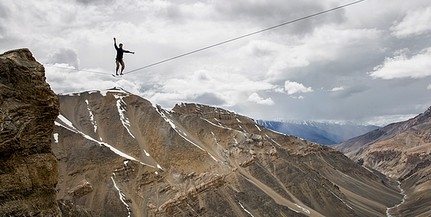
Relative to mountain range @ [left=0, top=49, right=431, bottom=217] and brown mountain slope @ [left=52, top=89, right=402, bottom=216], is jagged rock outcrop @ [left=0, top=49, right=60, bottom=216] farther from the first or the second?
brown mountain slope @ [left=52, top=89, right=402, bottom=216]

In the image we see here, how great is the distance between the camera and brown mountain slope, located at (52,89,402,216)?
104312 millimetres

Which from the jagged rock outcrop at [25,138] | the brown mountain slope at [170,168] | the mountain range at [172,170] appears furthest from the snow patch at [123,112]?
the jagged rock outcrop at [25,138]

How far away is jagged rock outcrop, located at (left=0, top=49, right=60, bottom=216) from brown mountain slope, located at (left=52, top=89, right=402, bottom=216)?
270ft

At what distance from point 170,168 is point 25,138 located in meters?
101

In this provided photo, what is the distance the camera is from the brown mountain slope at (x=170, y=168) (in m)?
104

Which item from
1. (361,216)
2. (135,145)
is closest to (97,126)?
(135,145)

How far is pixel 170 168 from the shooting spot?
117 metres

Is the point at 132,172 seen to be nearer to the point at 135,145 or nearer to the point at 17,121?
the point at 135,145

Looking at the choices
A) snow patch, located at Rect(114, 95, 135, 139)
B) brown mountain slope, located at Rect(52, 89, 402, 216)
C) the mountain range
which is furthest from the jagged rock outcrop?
snow patch, located at Rect(114, 95, 135, 139)

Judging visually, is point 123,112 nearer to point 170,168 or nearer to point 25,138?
point 170,168

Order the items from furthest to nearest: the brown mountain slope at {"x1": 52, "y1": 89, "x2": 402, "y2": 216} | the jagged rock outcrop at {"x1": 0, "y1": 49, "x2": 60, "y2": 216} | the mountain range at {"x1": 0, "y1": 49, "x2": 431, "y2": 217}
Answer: the brown mountain slope at {"x1": 52, "y1": 89, "x2": 402, "y2": 216} → the mountain range at {"x1": 0, "y1": 49, "x2": 431, "y2": 217} → the jagged rock outcrop at {"x1": 0, "y1": 49, "x2": 60, "y2": 216}

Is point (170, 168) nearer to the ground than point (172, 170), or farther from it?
farther from it

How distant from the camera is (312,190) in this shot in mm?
142750

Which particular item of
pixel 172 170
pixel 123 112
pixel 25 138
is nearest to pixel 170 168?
pixel 172 170
